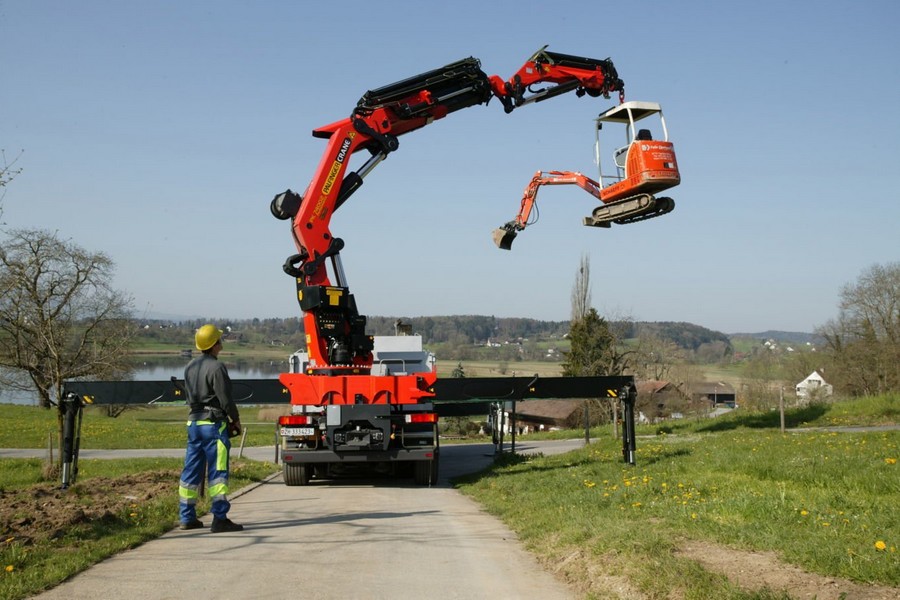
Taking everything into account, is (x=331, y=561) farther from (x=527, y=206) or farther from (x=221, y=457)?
(x=527, y=206)

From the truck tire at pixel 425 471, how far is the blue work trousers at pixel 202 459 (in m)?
5.99

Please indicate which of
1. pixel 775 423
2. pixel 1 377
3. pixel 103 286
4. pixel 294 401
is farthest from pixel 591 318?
pixel 294 401

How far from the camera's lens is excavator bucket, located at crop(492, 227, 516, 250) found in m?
16.6

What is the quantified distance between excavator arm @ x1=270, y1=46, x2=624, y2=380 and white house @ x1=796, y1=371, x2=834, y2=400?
123 ft

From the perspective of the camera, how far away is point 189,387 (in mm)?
7953

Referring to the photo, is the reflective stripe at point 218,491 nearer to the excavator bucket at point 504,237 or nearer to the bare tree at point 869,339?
the excavator bucket at point 504,237

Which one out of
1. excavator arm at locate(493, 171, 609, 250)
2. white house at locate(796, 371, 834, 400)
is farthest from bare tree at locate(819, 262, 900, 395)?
excavator arm at locate(493, 171, 609, 250)

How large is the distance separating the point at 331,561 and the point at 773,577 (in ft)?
10.9

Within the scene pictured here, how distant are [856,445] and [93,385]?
13004 mm

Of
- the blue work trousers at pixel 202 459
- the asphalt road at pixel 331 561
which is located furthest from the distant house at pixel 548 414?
the blue work trousers at pixel 202 459

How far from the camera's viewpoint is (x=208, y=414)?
7848 millimetres

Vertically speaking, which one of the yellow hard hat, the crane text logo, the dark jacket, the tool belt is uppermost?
the crane text logo

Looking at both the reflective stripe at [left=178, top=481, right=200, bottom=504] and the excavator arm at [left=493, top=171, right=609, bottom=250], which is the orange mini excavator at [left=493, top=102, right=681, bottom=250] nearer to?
the excavator arm at [left=493, top=171, right=609, bottom=250]

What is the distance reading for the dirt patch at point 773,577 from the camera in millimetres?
4727
